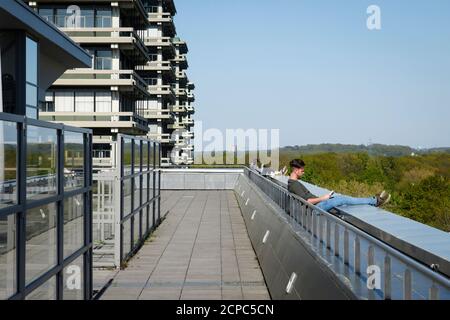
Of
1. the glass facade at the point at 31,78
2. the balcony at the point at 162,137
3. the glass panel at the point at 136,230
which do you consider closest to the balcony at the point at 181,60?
the balcony at the point at 162,137

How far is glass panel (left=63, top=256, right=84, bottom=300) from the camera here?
798cm

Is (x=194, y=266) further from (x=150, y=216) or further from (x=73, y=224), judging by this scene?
(x=150, y=216)

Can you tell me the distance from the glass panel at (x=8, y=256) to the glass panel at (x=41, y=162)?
55 centimetres

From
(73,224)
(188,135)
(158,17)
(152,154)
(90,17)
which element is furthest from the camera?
(188,135)

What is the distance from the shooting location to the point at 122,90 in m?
51.1

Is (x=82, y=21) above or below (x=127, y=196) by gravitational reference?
above

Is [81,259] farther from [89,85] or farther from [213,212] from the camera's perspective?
[89,85]

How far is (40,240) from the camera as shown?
661 cm

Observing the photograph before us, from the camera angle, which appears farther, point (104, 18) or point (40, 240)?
point (104, 18)

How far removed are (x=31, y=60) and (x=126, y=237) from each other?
8.26m

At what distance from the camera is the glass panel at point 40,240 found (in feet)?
20.3

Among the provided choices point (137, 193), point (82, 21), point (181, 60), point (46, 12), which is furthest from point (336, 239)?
point (181, 60)
